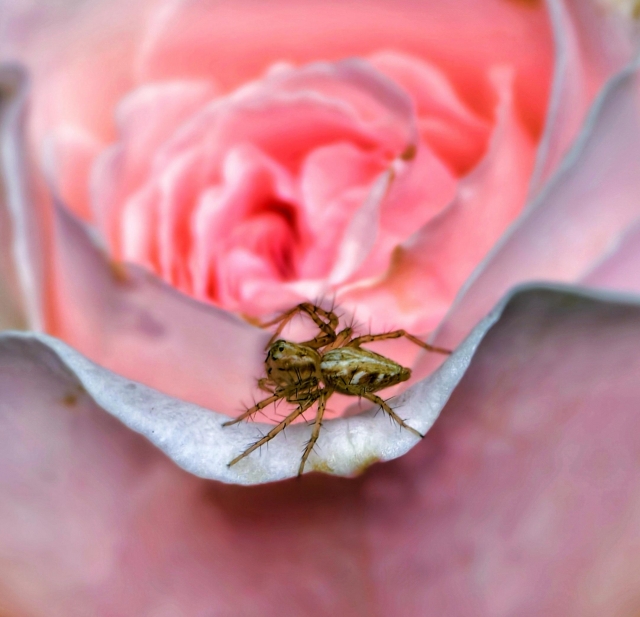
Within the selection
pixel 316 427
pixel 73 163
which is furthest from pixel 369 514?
pixel 73 163

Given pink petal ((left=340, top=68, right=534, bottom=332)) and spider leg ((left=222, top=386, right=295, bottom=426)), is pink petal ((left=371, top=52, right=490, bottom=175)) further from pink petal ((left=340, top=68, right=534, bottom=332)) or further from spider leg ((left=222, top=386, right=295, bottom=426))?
spider leg ((left=222, top=386, right=295, bottom=426))

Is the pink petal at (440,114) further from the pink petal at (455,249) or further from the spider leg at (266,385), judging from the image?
the spider leg at (266,385)

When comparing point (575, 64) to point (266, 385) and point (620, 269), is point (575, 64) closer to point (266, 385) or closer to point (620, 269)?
point (620, 269)

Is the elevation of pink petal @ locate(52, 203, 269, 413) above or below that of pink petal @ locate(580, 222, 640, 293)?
below

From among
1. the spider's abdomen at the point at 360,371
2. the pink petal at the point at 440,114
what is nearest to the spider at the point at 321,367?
the spider's abdomen at the point at 360,371

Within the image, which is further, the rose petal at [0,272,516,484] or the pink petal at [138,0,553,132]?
the pink petal at [138,0,553,132]

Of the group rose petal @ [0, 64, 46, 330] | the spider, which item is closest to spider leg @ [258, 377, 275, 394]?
the spider

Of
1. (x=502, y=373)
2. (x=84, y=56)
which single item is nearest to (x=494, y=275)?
(x=502, y=373)

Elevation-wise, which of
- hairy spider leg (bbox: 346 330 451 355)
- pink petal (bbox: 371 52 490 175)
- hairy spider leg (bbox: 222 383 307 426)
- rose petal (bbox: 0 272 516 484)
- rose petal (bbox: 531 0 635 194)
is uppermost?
rose petal (bbox: 531 0 635 194)
